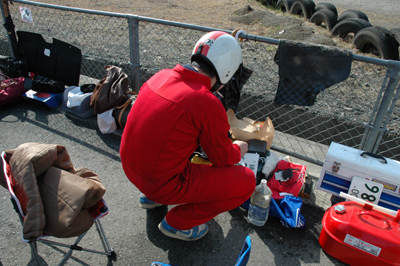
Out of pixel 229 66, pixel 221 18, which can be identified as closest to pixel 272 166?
pixel 229 66

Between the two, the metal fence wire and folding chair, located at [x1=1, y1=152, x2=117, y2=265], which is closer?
folding chair, located at [x1=1, y1=152, x2=117, y2=265]

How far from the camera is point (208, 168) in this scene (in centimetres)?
231

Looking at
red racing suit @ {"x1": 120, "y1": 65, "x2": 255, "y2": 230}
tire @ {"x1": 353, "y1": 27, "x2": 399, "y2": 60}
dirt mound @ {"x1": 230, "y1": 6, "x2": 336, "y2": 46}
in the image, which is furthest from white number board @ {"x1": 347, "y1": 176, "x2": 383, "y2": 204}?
dirt mound @ {"x1": 230, "y1": 6, "x2": 336, "y2": 46}

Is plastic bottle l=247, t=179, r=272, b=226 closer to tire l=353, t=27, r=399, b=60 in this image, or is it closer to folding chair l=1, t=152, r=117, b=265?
folding chair l=1, t=152, r=117, b=265

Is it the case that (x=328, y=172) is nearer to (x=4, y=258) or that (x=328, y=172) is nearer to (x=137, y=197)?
(x=137, y=197)

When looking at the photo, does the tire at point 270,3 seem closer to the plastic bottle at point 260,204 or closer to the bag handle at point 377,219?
the plastic bottle at point 260,204

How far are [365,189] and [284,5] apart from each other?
1528cm

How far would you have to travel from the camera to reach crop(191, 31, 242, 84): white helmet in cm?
224

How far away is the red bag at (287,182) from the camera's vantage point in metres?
2.96

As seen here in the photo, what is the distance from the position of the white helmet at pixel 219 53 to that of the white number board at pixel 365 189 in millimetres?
1559

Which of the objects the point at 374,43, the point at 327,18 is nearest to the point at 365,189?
the point at 374,43

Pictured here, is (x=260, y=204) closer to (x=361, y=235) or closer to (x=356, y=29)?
(x=361, y=235)

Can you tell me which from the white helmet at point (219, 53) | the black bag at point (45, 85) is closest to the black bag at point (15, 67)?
the black bag at point (45, 85)

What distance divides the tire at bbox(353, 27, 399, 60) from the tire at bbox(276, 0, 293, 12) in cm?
733
